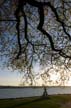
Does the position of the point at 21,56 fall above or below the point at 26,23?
below

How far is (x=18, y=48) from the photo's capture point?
21109 millimetres

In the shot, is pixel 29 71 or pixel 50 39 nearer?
pixel 50 39

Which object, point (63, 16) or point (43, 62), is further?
point (43, 62)

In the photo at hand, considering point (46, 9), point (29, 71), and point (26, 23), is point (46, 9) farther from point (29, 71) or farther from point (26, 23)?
point (29, 71)

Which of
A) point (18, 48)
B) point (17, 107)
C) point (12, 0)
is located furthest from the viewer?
point (17, 107)

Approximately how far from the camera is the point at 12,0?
62.2 ft

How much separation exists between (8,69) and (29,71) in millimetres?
1367

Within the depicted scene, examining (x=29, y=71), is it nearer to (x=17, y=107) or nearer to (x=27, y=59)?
(x=27, y=59)

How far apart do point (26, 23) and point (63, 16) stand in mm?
2055

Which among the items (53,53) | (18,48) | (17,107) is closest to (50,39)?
(53,53)

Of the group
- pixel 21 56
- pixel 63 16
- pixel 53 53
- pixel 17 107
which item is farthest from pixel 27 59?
pixel 17 107

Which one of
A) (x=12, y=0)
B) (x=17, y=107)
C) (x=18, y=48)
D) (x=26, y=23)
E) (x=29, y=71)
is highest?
(x=12, y=0)

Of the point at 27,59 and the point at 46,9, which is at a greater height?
the point at 46,9

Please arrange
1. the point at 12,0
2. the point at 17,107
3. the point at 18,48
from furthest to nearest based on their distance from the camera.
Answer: the point at 17,107, the point at 18,48, the point at 12,0
